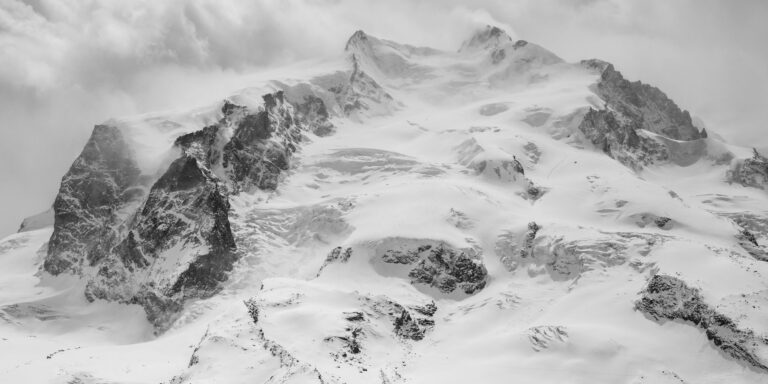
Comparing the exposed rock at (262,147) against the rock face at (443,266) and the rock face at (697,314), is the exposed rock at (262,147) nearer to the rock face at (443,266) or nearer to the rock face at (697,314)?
the rock face at (443,266)

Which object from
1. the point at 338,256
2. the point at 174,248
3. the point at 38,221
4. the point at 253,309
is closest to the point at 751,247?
the point at 338,256

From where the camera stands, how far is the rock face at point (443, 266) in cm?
9325

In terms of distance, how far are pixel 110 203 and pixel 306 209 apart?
1655 inches

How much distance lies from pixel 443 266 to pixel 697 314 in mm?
34393

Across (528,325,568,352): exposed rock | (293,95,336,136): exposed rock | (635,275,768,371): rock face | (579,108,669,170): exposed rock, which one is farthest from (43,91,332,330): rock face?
(579,108,669,170): exposed rock

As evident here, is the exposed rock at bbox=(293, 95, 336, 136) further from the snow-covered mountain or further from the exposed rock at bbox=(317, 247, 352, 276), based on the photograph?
the exposed rock at bbox=(317, 247, 352, 276)

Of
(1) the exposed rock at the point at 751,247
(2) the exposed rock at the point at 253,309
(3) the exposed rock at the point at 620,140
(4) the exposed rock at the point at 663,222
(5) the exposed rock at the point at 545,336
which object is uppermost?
(3) the exposed rock at the point at 620,140

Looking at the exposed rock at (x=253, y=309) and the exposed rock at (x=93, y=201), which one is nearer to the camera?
the exposed rock at (x=253, y=309)

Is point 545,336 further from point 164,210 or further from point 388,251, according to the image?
point 164,210

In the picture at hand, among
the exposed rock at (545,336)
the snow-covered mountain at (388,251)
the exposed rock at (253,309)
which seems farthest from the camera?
the exposed rock at (253,309)

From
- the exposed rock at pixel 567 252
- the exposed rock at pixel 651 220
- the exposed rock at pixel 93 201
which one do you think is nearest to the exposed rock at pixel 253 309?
the exposed rock at pixel 567 252

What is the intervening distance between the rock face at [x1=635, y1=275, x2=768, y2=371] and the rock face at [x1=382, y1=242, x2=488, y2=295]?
23880 mm

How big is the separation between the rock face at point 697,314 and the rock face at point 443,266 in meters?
23.9

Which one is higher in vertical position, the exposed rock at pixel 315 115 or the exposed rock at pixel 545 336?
the exposed rock at pixel 315 115
